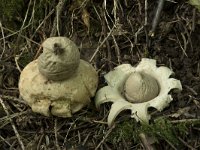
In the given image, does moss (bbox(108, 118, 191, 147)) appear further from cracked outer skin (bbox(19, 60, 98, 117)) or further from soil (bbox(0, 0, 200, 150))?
Result: cracked outer skin (bbox(19, 60, 98, 117))

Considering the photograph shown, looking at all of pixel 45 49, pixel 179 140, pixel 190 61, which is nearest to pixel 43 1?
pixel 45 49

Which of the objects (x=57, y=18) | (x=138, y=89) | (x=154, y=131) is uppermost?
(x=57, y=18)

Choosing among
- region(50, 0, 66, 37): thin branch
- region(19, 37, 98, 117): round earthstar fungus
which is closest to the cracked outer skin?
region(19, 37, 98, 117): round earthstar fungus

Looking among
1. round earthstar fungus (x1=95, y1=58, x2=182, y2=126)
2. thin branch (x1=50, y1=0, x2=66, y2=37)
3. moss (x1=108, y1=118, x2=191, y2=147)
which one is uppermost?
thin branch (x1=50, y1=0, x2=66, y2=37)

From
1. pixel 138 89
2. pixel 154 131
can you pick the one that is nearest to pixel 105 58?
pixel 138 89

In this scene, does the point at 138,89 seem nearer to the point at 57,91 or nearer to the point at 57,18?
the point at 57,91

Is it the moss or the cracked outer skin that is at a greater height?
the cracked outer skin
